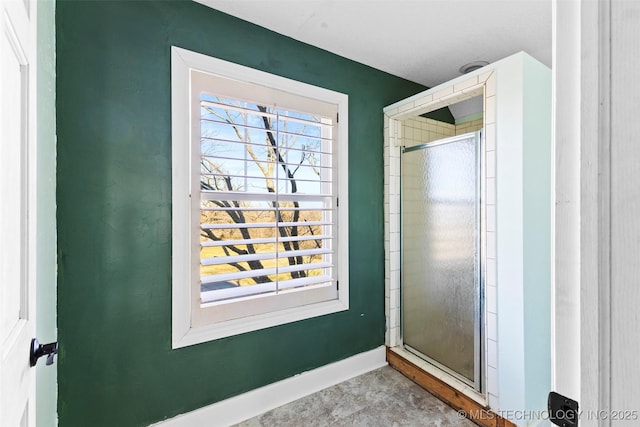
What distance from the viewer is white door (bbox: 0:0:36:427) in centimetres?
55

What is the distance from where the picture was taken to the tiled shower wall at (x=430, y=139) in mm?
1672

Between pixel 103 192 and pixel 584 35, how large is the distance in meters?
1.73

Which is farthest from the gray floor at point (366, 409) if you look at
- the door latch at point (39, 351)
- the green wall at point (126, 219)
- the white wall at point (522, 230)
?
the door latch at point (39, 351)

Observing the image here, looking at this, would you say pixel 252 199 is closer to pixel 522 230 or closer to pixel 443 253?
pixel 443 253

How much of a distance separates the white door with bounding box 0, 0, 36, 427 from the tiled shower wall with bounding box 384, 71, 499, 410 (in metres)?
1.95

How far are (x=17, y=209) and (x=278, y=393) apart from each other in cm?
169

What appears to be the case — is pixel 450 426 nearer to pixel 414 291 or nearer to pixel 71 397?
pixel 414 291

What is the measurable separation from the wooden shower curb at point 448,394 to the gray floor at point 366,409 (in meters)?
0.04

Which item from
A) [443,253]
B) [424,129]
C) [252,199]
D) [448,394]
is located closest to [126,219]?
[252,199]

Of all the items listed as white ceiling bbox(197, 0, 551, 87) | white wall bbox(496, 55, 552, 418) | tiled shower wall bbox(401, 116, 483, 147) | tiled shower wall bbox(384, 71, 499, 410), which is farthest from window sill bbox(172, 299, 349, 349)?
white ceiling bbox(197, 0, 551, 87)

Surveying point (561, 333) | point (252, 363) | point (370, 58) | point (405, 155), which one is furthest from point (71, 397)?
point (370, 58)

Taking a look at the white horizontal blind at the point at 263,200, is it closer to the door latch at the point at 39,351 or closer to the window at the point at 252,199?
the window at the point at 252,199

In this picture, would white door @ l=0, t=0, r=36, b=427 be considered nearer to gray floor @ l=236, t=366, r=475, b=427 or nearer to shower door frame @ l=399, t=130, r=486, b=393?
gray floor @ l=236, t=366, r=475, b=427

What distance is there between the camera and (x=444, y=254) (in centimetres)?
203
